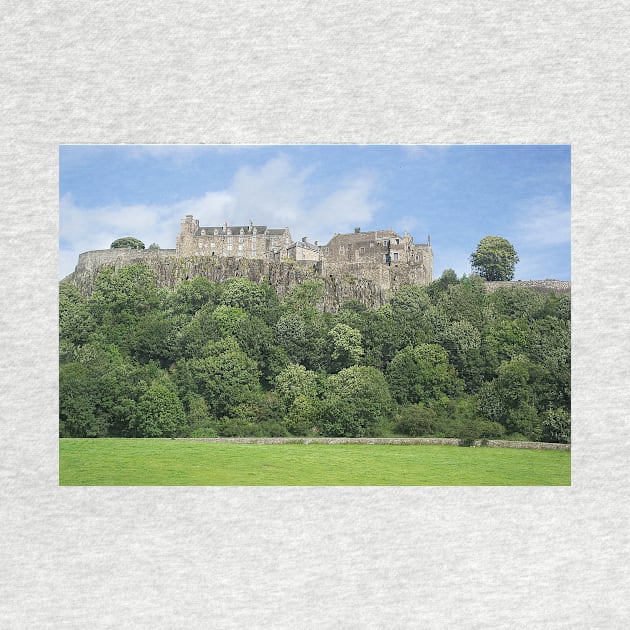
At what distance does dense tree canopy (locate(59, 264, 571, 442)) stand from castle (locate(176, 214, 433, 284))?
1.12 feet

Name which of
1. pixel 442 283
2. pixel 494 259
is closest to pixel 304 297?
pixel 442 283

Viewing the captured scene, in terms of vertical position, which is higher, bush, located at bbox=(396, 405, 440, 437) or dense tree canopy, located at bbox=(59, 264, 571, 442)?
dense tree canopy, located at bbox=(59, 264, 571, 442)

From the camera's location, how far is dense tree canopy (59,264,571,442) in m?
8.55

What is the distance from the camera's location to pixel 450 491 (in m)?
7.41

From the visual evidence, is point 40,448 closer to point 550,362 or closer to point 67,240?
point 67,240

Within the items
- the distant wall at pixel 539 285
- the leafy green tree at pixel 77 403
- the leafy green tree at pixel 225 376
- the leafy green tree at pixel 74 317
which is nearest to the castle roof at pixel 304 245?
the leafy green tree at pixel 225 376

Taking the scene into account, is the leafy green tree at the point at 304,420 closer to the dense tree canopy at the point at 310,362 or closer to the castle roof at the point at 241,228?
the dense tree canopy at the point at 310,362

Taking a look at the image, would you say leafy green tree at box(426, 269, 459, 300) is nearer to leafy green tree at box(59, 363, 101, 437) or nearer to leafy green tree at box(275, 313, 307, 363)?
leafy green tree at box(275, 313, 307, 363)

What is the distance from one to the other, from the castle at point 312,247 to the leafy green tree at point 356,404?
119 centimetres

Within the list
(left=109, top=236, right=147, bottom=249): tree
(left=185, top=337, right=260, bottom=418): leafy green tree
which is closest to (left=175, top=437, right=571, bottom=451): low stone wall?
(left=185, top=337, right=260, bottom=418): leafy green tree

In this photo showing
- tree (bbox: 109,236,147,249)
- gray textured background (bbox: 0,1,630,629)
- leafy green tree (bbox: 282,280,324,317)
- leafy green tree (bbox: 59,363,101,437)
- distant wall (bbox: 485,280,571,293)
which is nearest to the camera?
gray textured background (bbox: 0,1,630,629)

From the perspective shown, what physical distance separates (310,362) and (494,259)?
2.27 meters

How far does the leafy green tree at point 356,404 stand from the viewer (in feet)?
28.2

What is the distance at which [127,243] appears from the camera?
888cm
